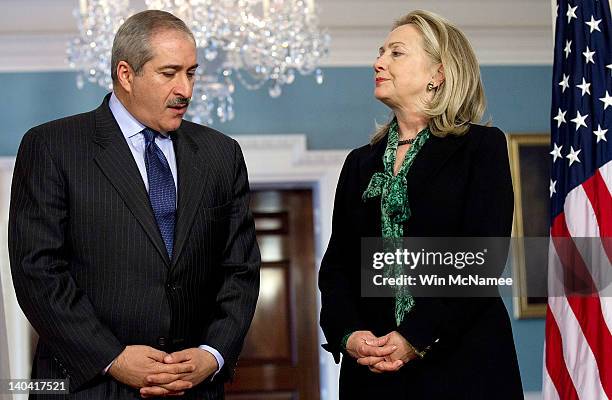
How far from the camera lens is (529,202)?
21.4ft

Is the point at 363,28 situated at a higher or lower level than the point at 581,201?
higher

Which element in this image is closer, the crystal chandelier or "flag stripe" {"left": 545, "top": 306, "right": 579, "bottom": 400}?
"flag stripe" {"left": 545, "top": 306, "right": 579, "bottom": 400}

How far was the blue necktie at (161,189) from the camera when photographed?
2645mm

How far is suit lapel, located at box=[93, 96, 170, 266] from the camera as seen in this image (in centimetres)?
259

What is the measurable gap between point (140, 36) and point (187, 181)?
0.41 m

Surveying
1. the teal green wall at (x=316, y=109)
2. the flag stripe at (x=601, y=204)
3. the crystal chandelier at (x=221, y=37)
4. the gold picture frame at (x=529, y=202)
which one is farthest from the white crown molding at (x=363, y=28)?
the flag stripe at (x=601, y=204)

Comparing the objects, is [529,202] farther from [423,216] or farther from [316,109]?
[423,216]

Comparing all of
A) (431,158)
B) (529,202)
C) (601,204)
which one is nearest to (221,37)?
(529,202)

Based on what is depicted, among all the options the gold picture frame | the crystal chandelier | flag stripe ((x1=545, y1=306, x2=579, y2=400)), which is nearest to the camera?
flag stripe ((x1=545, y1=306, x2=579, y2=400))

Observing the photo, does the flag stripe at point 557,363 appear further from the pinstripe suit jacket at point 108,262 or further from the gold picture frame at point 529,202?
the gold picture frame at point 529,202

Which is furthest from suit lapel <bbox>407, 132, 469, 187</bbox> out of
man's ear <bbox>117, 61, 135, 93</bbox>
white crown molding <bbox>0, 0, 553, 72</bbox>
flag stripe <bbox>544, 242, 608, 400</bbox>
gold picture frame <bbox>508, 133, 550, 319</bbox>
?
gold picture frame <bbox>508, 133, 550, 319</bbox>

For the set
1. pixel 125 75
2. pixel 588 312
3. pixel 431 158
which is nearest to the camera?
pixel 125 75

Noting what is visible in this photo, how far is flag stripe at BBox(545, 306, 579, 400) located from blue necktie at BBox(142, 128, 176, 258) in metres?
1.56

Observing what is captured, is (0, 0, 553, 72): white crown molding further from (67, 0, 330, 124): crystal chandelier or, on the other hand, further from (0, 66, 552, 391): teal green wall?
(67, 0, 330, 124): crystal chandelier
